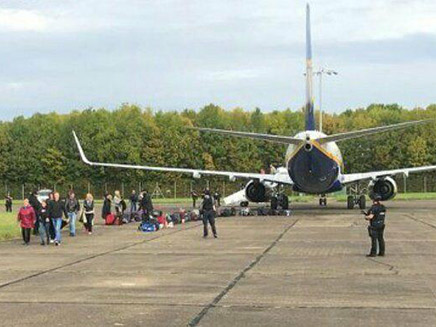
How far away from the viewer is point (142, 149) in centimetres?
9569

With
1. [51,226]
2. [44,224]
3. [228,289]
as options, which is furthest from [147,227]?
[228,289]

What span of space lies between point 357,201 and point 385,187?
2.90 metres

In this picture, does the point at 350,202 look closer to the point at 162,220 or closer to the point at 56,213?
the point at 162,220

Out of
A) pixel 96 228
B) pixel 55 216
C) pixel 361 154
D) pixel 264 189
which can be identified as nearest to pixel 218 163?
pixel 361 154

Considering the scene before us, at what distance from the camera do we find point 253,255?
19406 mm

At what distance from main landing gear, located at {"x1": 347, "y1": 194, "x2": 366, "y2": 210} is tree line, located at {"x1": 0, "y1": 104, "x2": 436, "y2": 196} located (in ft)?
145

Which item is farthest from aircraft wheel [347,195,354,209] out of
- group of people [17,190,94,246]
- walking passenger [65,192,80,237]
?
group of people [17,190,94,246]

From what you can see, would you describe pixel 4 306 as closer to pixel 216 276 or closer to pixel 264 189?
pixel 216 276

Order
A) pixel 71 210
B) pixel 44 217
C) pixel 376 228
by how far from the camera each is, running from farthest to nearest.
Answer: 1. pixel 71 210
2. pixel 44 217
3. pixel 376 228

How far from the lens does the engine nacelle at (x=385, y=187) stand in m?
44.4

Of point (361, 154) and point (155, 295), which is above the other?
point (361, 154)

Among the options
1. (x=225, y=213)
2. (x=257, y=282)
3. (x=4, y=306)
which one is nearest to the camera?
(x=4, y=306)

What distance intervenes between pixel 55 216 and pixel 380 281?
12638 millimetres

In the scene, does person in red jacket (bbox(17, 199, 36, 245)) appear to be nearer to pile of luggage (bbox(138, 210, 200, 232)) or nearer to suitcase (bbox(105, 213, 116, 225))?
pile of luggage (bbox(138, 210, 200, 232))
